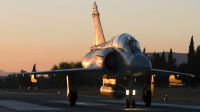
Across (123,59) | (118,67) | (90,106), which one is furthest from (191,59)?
(123,59)

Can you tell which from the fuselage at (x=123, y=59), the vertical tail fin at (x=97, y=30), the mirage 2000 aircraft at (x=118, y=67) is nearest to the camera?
the fuselage at (x=123, y=59)

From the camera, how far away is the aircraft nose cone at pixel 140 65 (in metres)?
25.9

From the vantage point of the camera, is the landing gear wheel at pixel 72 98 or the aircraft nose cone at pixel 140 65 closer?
the aircraft nose cone at pixel 140 65

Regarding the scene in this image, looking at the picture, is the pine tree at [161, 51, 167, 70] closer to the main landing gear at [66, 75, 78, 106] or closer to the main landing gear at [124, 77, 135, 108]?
the main landing gear at [66, 75, 78, 106]

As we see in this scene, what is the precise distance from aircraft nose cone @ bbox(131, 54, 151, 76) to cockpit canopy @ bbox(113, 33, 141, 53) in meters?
0.95

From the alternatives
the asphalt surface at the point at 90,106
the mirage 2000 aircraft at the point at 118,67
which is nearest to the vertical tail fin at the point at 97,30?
the asphalt surface at the point at 90,106

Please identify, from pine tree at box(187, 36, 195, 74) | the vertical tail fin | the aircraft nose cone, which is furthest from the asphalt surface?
pine tree at box(187, 36, 195, 74)

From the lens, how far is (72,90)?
102 feet

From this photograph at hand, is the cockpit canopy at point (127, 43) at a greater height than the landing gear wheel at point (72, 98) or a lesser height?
greater

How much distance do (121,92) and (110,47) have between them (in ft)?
9.46

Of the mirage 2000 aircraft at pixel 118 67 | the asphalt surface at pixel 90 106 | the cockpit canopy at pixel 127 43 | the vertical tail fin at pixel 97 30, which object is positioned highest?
the vertical tail fin at pixel 97 30

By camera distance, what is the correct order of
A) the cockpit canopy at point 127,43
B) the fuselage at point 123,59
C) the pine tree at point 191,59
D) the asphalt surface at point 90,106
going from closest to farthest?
the asphalt surface at point 90,106 < the fuselage at point 123,59 < the cockpit canopy at point 127,43 < the pine tree at point 191,59

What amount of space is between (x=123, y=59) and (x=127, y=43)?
38.7 inches

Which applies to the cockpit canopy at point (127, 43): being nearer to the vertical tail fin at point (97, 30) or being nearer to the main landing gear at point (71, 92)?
the main landing gear at point (71, 92)
